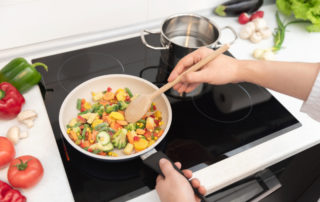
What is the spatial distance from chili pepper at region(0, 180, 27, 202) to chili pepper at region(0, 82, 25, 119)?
0.23 metres

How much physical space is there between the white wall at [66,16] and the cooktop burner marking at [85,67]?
0.38 feet

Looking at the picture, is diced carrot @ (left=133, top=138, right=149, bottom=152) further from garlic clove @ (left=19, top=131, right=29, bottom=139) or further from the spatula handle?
garlic clove @ (left=19, top=131, right=29, bottom=139)

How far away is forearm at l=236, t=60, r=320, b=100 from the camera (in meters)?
0.77

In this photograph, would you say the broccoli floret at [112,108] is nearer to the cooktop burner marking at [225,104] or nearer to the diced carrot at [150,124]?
the diced carrot at [150,124]

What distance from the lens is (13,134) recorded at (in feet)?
2.61

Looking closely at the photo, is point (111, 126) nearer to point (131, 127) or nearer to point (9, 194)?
point (131, 127)

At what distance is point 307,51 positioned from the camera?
123 cm

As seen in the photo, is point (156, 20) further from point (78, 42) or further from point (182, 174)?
point (182, 174)

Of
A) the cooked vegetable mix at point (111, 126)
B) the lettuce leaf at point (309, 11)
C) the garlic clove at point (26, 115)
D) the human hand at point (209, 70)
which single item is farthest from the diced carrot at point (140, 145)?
the lettuce leaf at point (309, 11)

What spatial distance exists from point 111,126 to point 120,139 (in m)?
0.07

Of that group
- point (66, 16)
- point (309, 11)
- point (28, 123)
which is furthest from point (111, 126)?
point (309, 11)

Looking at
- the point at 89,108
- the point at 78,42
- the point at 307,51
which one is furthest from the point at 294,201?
the point at 78,42

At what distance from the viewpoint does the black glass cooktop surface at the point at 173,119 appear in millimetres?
764

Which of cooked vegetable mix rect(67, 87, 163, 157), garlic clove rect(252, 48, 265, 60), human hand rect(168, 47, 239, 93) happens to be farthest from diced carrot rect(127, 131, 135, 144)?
garlic clove rect(252, 48, 265, 60)
